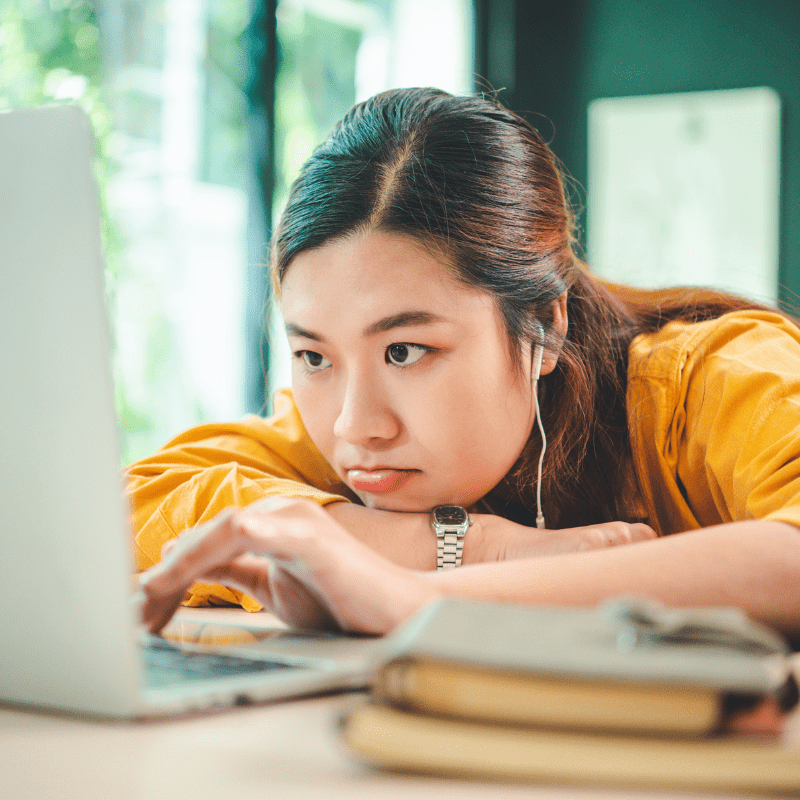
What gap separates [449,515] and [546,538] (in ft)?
0.39

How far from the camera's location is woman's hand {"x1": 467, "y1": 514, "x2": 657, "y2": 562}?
1.01m

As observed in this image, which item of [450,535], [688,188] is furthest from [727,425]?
[688,188]

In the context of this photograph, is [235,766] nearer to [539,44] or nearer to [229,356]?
[229,356]

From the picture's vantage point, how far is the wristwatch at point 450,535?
1.05 metres

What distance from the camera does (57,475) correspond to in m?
0.49

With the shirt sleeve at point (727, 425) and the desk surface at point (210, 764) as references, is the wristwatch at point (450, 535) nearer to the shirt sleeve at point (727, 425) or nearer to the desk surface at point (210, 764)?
the shirt sleeve at point (727, 425)

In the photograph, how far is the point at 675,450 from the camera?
46.3 inches

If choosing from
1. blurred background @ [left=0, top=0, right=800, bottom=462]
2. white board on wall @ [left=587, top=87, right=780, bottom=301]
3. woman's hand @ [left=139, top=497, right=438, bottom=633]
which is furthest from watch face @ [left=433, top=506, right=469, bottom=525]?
white board on wall @ [left=587, top=87, right=780, bottom=301]

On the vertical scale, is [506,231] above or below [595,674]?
above

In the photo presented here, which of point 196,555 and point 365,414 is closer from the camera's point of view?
point 196,555

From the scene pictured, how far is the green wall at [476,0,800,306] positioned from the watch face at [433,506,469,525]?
8.90 feet

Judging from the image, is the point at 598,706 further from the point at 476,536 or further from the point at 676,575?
the point at 476,536

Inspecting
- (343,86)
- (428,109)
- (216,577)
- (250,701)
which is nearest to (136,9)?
(343,86)

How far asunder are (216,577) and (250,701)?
22 centimetres
